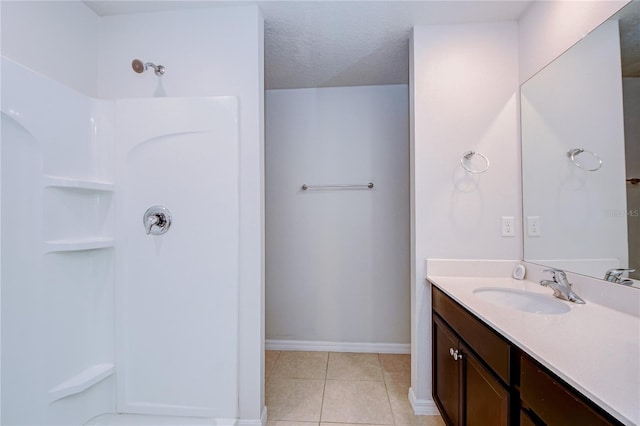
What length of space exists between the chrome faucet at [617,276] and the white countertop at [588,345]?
119mm

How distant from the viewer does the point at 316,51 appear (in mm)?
1955

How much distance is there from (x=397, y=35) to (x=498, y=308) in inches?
68.3

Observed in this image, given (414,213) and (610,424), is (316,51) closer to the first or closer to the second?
(414,213)

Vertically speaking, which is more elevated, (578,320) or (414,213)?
(414,213)

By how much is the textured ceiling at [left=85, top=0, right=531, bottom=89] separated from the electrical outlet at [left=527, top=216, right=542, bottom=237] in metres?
1.22

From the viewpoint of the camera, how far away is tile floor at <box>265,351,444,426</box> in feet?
5.32

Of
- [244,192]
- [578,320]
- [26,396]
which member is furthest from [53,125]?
[578,320]

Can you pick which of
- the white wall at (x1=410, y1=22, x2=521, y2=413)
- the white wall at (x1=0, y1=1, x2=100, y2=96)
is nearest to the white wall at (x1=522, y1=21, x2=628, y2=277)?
the white wall at (x1=410, y1=22, x2=521, y2=413)

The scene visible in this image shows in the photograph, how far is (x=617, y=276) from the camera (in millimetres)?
1073

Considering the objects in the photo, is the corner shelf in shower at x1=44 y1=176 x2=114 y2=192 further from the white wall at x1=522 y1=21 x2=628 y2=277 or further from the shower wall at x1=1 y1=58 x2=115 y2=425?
the white wall at x1=522 y1=21 x2=628 y2=277

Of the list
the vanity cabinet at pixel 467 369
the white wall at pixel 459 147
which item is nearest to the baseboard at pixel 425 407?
the white wall at pixel 459 147

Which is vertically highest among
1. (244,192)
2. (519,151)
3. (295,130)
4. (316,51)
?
(316,51)

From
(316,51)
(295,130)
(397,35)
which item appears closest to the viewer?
(397,35)

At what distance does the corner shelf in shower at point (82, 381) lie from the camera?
126cm
